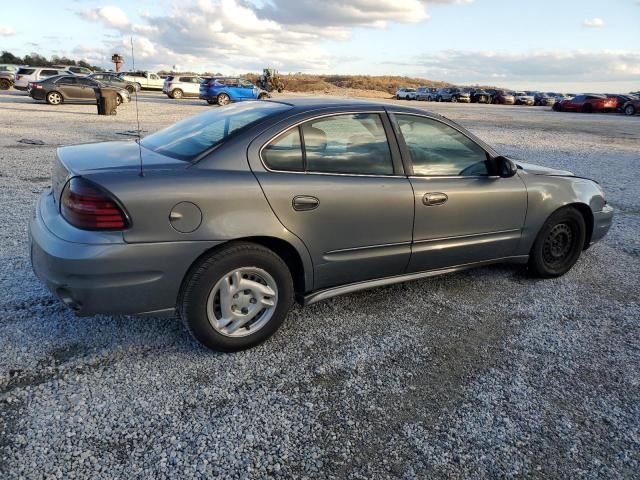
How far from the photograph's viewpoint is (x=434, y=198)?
3.66 meters

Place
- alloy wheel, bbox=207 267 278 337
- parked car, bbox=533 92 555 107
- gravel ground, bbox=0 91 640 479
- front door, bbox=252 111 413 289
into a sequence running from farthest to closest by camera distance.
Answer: parked car, bbox=533 92 555 107, front door, bbox=252 111 413 289, alloy wheel, bbox=207 267 278 337, gravel ground, bbox=0 91 640 479

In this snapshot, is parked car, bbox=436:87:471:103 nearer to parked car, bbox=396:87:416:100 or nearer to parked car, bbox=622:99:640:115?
parked car, bbox=396:87:416:100

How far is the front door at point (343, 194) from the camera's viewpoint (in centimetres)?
313

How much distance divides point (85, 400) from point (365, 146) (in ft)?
7.74

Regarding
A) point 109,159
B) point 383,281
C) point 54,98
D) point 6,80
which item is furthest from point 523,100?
point 109,159

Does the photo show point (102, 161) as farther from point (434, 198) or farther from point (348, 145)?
point (434, 198)

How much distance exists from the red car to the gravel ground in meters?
37.6

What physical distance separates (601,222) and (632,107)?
123 feet

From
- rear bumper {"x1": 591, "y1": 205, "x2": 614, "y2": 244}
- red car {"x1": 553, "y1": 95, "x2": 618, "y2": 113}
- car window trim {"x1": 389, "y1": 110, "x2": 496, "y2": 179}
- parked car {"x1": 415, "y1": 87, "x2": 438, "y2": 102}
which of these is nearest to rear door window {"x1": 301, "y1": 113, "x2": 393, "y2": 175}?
car window trim {"x1": 389, "y1": 110, "x2": 496, "y2": 179}

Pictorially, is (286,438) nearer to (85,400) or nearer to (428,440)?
(428,440)

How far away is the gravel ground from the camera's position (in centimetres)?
233

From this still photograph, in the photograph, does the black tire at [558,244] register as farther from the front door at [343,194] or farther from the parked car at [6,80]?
the parked car at [6,80]

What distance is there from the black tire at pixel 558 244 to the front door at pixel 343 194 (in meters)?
1.52

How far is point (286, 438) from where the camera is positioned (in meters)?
2.46
